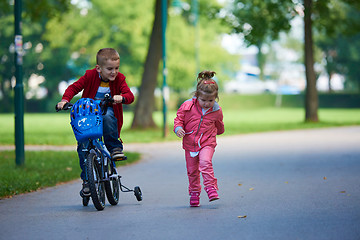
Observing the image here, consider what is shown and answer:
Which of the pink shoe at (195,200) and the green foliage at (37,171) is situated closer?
the pink shoe at (195,200)

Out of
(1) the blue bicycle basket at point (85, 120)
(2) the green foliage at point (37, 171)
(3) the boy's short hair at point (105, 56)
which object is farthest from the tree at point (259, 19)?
(1) the blue bicycle basket at point (85, 120)

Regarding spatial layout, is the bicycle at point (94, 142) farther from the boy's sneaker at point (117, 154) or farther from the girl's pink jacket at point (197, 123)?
the girl's pink jacket at point (197, 123)

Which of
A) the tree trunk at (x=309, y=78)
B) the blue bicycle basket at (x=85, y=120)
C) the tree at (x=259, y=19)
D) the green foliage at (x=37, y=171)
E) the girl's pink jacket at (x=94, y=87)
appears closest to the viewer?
the blue bicycle basket at (x=85, y=120)

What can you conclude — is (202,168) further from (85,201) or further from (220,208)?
(85,201)

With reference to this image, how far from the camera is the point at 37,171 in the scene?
1094 cm

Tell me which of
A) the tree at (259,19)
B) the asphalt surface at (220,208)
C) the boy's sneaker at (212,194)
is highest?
the tree at (259,19)

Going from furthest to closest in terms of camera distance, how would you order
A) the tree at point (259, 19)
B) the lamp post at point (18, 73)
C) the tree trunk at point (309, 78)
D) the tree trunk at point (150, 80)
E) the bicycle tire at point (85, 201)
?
1. the tree trunk at point (309, 78)
2. the tree at point (259, 19)
3. the tree trunk at point (150, 80)
4. the lamp post at point (18, 73)
5. the bicycle tire at point (85, 201)

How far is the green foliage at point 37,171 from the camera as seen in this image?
8.92 metres

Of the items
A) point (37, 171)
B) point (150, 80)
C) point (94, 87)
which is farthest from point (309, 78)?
point (94, 87)

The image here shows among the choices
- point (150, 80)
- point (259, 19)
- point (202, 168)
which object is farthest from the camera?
point (259, 19)

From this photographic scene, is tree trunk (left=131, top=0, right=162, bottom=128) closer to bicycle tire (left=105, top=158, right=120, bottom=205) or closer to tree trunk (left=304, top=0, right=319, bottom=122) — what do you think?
tree trunk (left=304, top=0, right=319, bottom=122)

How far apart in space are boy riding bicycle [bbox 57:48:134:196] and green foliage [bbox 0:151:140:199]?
2029 millimetres

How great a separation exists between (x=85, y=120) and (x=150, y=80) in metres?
18.1

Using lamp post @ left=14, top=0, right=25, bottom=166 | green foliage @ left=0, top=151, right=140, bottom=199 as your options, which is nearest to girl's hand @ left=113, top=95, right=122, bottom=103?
green foliage @ left=0, top=151, right=140, bottom=199
